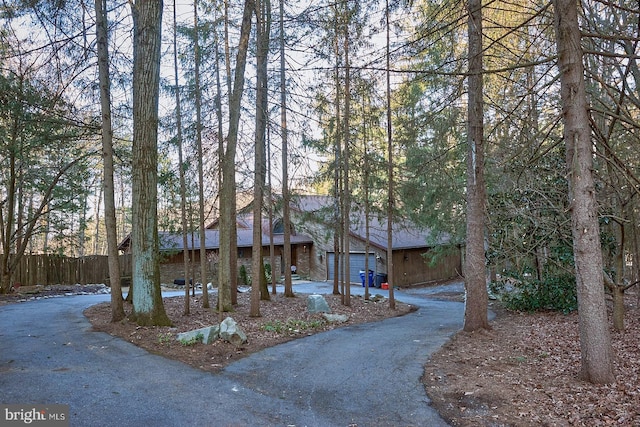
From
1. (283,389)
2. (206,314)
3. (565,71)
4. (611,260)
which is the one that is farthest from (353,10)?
(611,260)

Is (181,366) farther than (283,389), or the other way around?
(181,366)

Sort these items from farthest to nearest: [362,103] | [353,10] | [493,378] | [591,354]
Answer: [362,103] → [353,10] → [493,378] → [591,354]

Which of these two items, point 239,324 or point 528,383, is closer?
point 528,383

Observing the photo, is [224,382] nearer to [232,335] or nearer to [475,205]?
[232,335]

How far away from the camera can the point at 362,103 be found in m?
13.9

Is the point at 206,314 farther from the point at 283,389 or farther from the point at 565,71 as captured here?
the point at 565,71

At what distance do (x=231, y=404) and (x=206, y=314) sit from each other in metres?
6.39

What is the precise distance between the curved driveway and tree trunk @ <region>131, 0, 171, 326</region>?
109 cm

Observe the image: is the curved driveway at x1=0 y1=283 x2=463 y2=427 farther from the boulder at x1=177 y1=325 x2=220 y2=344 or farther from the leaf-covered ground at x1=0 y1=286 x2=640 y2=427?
the boulder at x1=177 y1=325 x2=220 y2=344

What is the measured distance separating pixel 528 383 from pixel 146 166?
24.2 ft

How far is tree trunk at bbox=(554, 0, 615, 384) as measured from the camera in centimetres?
473

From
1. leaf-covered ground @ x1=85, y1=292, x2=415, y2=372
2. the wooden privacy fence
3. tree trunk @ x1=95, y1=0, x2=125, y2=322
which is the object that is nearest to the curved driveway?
leaf-covered ground @ x1=85, y1=292, x2=415, y2=372

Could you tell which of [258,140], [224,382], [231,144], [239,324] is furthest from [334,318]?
[224,382]

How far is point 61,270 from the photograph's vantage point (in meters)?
19.8
